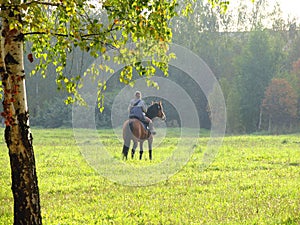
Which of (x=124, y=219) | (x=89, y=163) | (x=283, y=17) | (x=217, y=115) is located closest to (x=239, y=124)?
(x=217, y=115)

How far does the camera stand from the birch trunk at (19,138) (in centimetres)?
736

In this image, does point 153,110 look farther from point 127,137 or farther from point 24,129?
point 24,129

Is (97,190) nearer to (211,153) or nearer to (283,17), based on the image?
(211,153)

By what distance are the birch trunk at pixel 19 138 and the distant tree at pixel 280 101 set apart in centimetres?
5252

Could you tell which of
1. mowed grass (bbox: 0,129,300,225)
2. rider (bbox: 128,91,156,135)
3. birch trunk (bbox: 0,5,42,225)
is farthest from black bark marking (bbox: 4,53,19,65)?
rider (bbox: 128,91,156,135)

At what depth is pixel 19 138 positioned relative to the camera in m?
7.45

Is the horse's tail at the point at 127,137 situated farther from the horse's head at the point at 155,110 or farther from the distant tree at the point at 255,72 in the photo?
the distant tree at the point at 255,72

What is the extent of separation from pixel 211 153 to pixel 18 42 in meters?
18.1

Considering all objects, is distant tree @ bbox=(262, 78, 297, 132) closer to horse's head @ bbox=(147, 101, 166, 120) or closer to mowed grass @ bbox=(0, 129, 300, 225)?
mowed grass @ bbox=(0, 129, 300, 225)

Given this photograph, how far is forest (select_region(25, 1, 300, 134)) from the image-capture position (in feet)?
194

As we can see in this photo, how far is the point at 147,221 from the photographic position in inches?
398

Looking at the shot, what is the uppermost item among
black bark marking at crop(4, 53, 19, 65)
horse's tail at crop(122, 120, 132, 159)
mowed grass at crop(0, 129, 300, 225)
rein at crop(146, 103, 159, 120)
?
black bark marking at crop(4, 53, 19, 65)

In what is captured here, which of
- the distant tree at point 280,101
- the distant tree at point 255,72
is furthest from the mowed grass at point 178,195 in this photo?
the distant tree at point 255,72

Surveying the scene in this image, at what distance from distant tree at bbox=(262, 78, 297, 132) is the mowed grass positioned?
38.2 metres
